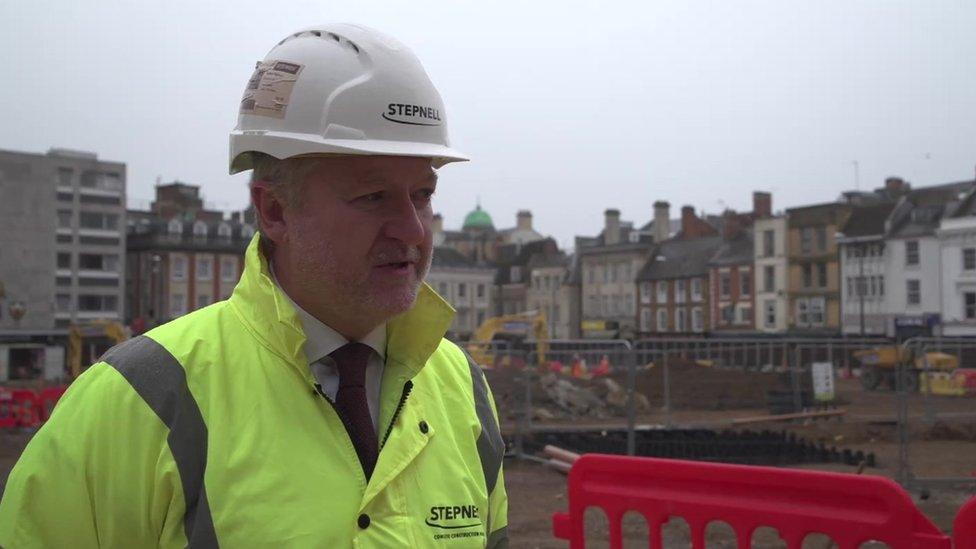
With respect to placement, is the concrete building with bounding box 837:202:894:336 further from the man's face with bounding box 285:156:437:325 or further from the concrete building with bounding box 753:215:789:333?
the man's face with bounding box 285:156:437:325

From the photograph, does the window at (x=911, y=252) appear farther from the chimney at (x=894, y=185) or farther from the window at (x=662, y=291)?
the window at (x=662, y=291)

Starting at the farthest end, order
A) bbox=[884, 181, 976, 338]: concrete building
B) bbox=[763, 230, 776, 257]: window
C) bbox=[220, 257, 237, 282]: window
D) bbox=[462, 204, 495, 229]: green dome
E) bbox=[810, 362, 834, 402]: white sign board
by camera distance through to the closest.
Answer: bbox=[462, 204, 495, 229]: green dome < bbox=[220, 257, 237, 282]: window < bbox=[763, 230, 776, 257]: window < bbox=[884, 181, 976, 338]: concrete building < bbox=[810, 362, 834, 402]: white sign board

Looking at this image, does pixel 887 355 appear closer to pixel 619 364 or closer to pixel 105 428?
pixel 619 364

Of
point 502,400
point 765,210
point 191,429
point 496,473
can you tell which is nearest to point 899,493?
point 496,473

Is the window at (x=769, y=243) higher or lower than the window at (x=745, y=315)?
higher

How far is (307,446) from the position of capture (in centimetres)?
212

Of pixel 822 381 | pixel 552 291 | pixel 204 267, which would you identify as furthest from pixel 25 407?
pixel 552 291

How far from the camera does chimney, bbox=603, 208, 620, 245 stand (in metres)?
85.6

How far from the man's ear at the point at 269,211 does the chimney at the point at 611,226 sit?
275ft

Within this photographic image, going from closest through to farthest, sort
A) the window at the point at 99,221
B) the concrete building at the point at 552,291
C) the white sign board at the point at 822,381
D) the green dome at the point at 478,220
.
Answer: the white sign board at the point at 822,381, the window at the point at 99,221, the concrete building at the point at 552,291, the green dome at the point at 478,220

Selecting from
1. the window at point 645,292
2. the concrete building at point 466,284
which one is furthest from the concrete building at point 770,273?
the concrete building at point 466,284

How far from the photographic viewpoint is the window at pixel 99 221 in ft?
251

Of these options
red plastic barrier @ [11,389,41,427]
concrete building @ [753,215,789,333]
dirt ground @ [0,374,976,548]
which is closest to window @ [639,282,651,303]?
concrete building @ [753,215,789,333]

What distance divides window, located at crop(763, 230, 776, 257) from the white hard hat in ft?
231
